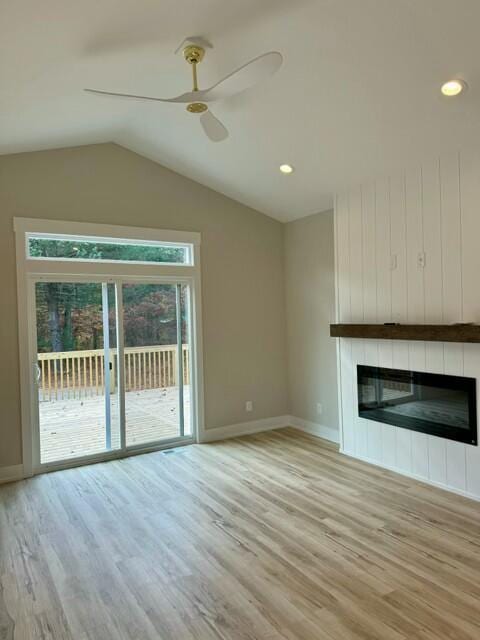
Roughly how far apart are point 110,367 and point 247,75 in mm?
3215

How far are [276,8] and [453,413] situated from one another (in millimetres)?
3114

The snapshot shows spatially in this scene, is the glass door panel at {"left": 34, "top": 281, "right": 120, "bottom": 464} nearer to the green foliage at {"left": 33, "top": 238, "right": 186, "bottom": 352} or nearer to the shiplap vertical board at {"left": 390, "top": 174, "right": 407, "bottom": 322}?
the green foliage at {"left": 33, "top": 238, "right": 186, "bottom": 352}

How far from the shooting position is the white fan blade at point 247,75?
2.18 metres

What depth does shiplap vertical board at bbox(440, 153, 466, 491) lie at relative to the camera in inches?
138

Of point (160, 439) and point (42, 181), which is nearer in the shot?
point (42, 181)

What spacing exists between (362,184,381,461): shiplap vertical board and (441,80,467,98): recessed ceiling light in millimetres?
1303

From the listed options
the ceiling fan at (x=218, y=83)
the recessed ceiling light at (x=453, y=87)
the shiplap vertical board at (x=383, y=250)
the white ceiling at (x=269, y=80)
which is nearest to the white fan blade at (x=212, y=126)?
the ceiling fan at (x=218, y=83)

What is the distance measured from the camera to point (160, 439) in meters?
4.93

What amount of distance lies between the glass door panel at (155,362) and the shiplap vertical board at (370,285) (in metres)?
2.00

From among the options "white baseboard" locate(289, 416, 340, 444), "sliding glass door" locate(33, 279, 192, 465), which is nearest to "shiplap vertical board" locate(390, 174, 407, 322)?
"white baseboard" locate(289, 416, 340, 444)

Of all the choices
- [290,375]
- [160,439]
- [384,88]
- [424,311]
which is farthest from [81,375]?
[384,88]

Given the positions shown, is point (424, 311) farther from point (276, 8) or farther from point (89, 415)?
point (89, 415)

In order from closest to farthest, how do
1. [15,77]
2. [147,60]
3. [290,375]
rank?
1. [15,77]
2. [147,60]
3. [290,375]

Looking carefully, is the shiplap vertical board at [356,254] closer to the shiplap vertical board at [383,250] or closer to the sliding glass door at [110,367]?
the shiplap vertical board at [383,250]
